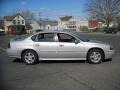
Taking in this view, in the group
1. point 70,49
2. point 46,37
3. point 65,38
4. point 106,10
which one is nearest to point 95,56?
point 70,49

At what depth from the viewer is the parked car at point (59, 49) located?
403 inches

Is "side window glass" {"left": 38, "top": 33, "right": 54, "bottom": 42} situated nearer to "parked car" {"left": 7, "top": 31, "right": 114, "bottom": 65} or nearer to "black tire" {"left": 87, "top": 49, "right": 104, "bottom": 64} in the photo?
"parked car" {"left": 7, "top": 31, "right": 114, "bottom": 65}

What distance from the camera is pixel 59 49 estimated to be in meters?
10.2

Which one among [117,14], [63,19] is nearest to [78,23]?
[63,19]

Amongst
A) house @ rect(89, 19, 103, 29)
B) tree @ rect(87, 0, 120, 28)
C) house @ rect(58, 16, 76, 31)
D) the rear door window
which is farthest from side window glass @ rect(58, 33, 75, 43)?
house @ rect(58, 16, 76, 31)

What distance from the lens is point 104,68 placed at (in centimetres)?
909

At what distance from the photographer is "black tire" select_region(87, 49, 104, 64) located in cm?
1025

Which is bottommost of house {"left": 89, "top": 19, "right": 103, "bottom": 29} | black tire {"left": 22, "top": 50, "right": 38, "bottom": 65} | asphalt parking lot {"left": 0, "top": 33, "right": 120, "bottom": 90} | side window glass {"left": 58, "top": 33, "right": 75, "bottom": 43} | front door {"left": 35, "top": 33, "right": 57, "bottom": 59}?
asphalt parking lot {"left": 0, "top": 33, "right": 120, "bottom": 90}

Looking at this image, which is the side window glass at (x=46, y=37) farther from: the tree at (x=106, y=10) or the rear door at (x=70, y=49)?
the tree at (x=106, y=10)

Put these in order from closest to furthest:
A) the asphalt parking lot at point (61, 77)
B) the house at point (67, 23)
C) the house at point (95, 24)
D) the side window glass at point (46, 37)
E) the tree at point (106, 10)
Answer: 1. the asphalt parking lot at point (61, 77)
2. the side window glass at point (46, 37)
3. the tree at point (106, 10)
4. the house at point (95, 24)
5. the house at point (67, 23)

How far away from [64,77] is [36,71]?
1.48m

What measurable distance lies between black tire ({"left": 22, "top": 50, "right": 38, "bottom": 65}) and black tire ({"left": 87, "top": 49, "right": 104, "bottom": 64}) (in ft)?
7.19

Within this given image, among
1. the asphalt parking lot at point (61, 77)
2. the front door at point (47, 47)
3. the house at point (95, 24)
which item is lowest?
the asphalt parking lot at point (61, 77)

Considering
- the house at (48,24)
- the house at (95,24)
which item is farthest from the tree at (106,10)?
the house at (48,24)
